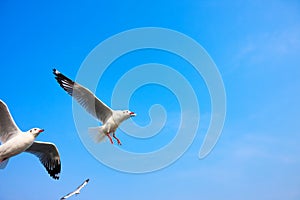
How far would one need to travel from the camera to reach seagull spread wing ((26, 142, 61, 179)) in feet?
28.7

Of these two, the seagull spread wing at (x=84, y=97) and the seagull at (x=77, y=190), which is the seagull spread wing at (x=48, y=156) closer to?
the seagull at (x=77, y=190)

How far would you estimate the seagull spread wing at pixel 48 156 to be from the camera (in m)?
8.76

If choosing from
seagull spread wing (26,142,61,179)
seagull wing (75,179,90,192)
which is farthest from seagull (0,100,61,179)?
seagull wing (75,179,90,192)

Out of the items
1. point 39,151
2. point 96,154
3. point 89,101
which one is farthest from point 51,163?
point 89,101

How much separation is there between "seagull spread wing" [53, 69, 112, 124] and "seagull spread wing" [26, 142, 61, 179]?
122 cm

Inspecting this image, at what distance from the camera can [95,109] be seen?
909cm

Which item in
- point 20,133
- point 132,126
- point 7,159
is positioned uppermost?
point 132,126

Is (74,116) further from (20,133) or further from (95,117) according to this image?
(20,133)

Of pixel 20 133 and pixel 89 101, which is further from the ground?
pixel 89 101

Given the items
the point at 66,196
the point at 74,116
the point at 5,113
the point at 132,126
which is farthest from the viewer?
the point at 132,126

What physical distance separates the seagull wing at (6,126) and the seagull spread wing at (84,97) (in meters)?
1.49

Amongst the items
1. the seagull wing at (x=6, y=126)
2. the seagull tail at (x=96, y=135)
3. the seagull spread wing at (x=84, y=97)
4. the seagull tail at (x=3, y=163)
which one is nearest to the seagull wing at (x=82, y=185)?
the seagull tail at (x=96, y=135)

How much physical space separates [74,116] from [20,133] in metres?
1.36

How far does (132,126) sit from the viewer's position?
32.7 ft
